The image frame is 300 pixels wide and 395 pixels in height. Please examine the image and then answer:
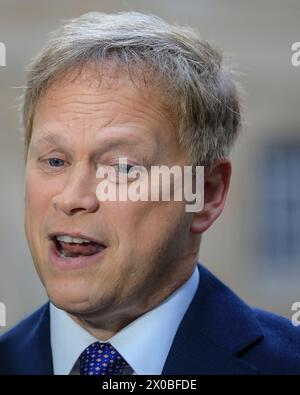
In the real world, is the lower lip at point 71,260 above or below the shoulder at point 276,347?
above

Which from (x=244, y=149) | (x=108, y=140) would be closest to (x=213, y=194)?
(x=244, y=149)

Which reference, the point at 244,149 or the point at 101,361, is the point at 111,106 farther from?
the point at 101,361

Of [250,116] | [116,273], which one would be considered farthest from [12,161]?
[250,116]

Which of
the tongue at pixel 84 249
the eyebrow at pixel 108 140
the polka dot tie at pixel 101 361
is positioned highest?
the eyebrow at pixel 108 140

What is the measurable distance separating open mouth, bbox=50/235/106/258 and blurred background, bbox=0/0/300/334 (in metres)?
0.20

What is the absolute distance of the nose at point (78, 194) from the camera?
1.15 metres

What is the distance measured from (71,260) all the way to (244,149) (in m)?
Result: 0.39

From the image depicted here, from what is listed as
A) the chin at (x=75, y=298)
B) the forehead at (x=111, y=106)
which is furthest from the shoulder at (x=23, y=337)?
the forehead at (x=111, y=106)

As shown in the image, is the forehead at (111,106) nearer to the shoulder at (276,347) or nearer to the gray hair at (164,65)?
the gray hair at (164,65)

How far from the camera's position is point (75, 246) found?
117cm

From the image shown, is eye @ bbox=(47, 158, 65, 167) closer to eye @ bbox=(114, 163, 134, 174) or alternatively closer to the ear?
eye @ bbox=(114, 163, 134, 174)

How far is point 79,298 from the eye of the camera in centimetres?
117

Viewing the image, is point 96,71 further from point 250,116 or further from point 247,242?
point 247,242

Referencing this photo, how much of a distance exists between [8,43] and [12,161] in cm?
22
